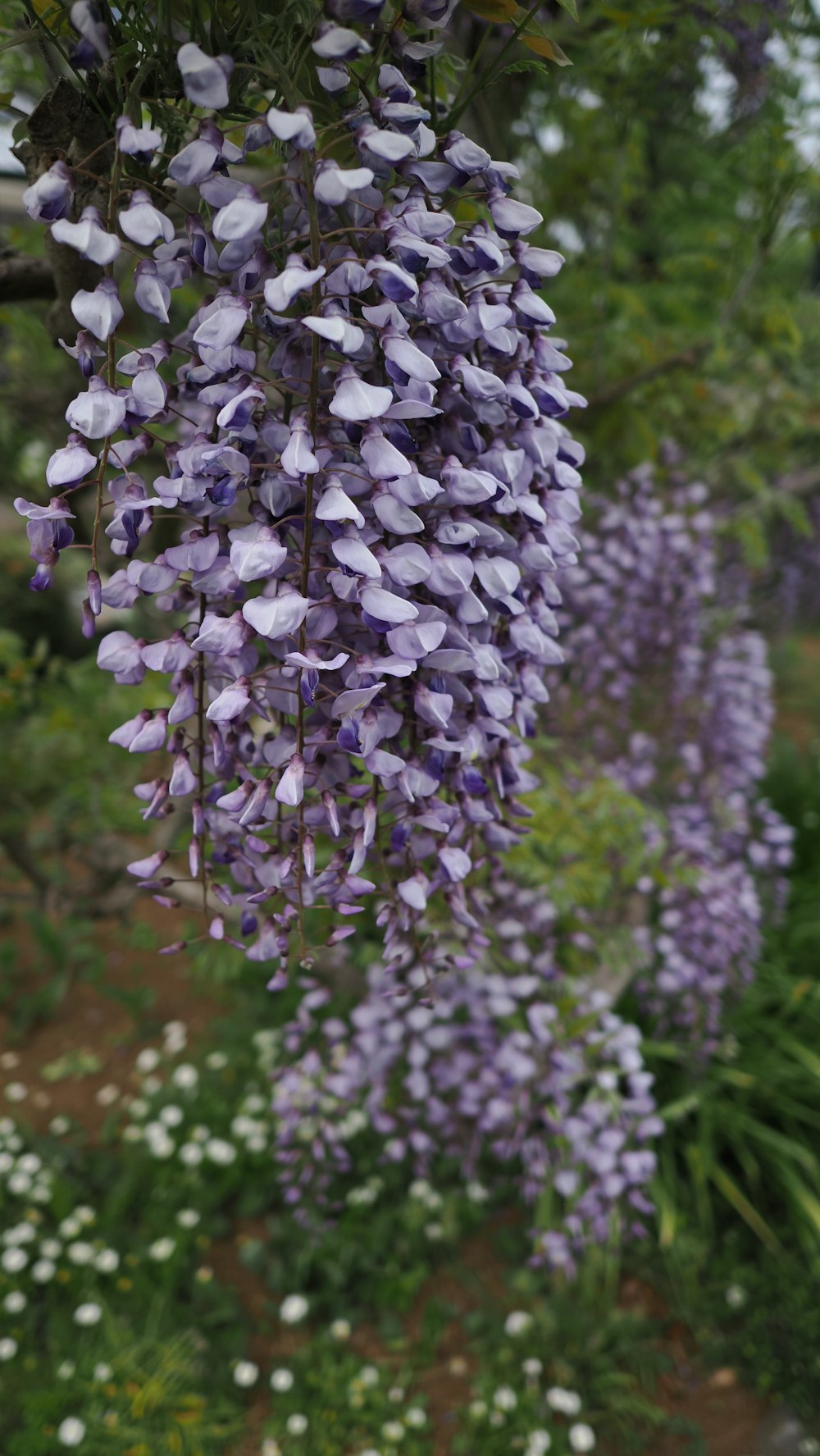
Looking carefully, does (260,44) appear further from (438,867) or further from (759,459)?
(759,459)

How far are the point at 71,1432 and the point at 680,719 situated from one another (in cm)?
272

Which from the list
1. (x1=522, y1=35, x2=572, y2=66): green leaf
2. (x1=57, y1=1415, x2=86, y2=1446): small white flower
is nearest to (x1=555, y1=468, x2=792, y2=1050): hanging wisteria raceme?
(x1=522, y1=35, x2=572, y2=66): green leaf

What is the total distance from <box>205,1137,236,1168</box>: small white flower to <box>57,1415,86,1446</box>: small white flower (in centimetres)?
75

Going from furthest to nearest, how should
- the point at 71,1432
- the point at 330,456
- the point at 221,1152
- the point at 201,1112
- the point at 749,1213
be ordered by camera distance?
the point at 201,1112 → the point at 221,1152 → the point at 749,1213 → the point at 71,1432 → the point at 330,456

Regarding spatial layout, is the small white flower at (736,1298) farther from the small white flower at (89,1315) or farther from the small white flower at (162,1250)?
the small white flower at (89,1315)

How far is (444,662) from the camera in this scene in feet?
2.62

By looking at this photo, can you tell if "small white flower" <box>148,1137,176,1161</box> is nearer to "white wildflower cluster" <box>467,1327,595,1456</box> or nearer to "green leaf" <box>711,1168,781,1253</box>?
"white wildflower cluster" <box>467,1327,595,1456</box>

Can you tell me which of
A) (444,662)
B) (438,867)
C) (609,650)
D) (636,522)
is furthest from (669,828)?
(444,662)

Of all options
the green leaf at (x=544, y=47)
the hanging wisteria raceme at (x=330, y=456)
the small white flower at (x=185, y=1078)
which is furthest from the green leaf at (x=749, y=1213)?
the green leaf at (x=544, y=47)

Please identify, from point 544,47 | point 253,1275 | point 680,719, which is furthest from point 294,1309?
point 544,47

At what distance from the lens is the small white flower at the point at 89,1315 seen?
2.29m

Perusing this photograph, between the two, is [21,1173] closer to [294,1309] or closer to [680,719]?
[294,1309]

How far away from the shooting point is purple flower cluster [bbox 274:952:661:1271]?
196 centimetres

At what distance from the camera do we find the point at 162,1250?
246cm
